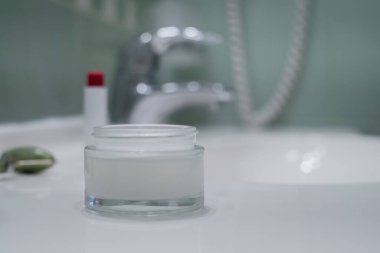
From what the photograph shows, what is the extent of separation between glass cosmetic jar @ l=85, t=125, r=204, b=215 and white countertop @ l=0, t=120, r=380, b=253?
1 centimetres

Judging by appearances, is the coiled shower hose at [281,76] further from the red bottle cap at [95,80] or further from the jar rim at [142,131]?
→ the jar rim at [142,131]

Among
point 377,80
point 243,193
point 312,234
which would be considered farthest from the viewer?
point 377,80

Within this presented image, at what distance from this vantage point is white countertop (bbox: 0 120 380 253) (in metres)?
0.31

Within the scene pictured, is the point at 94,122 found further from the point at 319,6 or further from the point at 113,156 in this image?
the point at 319,6

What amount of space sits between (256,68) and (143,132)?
80cm

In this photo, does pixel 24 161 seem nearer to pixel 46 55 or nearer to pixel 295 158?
pixel 46 55

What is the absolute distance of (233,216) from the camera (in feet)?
1.28

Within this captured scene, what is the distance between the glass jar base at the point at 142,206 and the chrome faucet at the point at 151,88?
524 mm

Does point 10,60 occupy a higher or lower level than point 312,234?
higher

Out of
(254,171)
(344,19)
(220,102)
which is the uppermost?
(344,19)

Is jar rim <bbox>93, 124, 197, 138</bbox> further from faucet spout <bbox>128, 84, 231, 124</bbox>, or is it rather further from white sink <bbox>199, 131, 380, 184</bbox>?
faucet spout <bbox>128, 84, 231, 124</bbox>

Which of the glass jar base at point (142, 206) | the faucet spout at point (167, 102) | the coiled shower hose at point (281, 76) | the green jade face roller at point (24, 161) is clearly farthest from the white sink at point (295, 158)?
the glass jar base at point (142, 206)

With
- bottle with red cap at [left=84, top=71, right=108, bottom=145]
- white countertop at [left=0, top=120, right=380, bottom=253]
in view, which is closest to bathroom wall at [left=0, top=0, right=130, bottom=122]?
bottle with red cap at [left=84, top=71, right=108, bottom=145]

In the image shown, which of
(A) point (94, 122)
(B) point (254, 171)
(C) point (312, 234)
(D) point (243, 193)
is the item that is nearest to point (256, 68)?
(B) point (254, 171)
